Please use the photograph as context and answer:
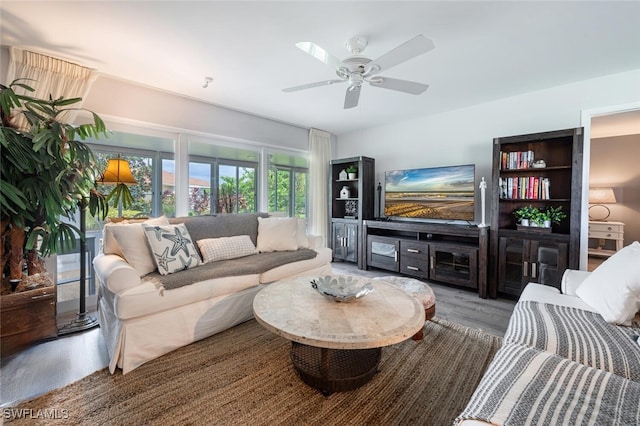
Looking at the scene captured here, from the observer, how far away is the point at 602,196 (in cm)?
473

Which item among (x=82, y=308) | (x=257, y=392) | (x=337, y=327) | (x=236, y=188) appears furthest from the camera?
(x=236, y=188)

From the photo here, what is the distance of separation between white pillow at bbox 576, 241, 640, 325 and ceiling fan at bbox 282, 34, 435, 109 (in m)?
1.66

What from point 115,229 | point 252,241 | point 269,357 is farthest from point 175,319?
Answer: point 252,241

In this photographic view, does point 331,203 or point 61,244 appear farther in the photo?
point 331,203

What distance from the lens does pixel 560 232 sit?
3035 mm

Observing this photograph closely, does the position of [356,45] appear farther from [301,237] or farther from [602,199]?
[602,199]

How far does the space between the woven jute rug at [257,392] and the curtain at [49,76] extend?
224 centimetres

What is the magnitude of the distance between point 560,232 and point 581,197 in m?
0.48

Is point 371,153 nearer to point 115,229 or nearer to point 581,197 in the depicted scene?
point 581,197

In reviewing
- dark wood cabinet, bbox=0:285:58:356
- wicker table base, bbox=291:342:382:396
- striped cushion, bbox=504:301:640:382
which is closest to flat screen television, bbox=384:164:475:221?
striped cushion, bbox=504:301:640:382

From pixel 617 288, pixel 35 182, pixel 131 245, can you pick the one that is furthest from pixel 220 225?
pixel 617 288

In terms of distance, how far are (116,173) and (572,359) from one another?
3.41 meters

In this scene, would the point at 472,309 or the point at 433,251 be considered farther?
the point at 433,251

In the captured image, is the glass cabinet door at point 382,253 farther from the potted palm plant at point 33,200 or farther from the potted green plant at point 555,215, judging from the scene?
the potted palm plant at point 33,200
